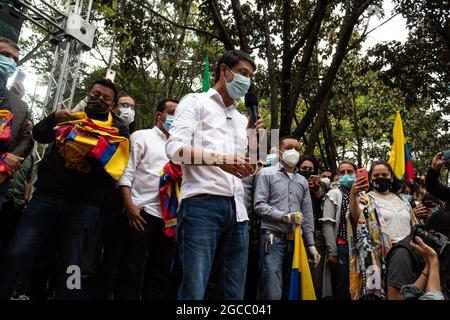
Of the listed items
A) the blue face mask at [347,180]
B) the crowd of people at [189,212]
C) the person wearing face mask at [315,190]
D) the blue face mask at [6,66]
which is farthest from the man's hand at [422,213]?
the blue face mask at [6,66]

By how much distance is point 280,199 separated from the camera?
12.4ft

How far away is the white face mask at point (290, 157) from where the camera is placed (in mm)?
3934

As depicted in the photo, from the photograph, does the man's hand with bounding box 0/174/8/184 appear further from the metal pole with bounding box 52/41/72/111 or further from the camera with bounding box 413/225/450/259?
the metal pole with bounding box 52/41/72/111

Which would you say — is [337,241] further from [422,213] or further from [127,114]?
[127,114]

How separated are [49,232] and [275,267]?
1.83 metres

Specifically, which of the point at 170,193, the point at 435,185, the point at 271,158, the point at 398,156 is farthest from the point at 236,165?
the point at 398,156

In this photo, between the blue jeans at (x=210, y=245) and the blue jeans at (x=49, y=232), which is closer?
the blue jeans at (x=210, y=245)

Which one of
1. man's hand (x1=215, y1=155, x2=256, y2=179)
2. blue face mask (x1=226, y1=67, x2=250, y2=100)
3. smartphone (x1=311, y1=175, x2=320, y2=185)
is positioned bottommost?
man's hand (x1=215, y1=155, x2=256, y2=179)

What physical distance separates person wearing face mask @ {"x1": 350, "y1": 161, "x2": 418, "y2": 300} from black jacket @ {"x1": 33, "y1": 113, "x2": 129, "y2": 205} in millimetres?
2230

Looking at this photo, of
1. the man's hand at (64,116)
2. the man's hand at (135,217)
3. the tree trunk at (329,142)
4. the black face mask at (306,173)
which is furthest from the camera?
the tree trunk at (329,142)

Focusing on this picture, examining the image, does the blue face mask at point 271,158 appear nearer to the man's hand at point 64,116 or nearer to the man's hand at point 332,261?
the man's hand at point 332,261

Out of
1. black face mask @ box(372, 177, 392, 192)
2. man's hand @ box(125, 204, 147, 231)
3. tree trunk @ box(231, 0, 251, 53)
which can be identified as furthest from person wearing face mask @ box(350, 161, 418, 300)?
tree trunk @ box(231, 0, 251, 53)

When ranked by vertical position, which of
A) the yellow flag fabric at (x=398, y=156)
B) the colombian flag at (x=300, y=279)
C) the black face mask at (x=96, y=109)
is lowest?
the colombian flag at (x=300, y=279)

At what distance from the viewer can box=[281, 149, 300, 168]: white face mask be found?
393cm
